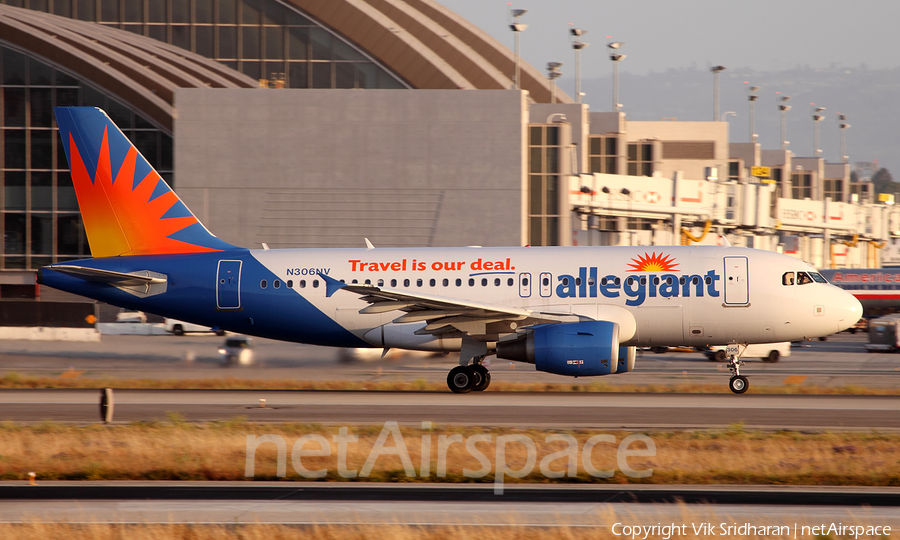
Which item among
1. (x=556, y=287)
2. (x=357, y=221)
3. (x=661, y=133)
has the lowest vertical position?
(x=556, y=287)

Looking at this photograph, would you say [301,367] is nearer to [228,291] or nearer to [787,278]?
[228,291]

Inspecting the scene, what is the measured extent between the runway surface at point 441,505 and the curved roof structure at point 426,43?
179 ft

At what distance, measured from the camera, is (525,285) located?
968 inches

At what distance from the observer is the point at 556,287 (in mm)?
24391

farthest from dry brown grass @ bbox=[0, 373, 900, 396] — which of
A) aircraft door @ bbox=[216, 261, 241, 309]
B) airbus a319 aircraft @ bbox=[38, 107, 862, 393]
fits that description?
aircraft door @ bbox=[216, 261, 241, 309]

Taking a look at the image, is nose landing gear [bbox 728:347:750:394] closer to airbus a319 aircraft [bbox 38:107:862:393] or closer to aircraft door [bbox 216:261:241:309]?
airbus a319 aircraft [bbox 38:107:862:393]

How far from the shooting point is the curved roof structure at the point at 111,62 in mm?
53688

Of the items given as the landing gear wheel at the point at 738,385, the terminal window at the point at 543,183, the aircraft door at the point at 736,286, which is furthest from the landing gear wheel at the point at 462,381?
the terminal window at the point at 543,183

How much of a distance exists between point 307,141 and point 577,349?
30.8 metres

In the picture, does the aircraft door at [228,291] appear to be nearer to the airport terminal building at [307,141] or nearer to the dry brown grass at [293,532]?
the dry brown grass at [293,532]

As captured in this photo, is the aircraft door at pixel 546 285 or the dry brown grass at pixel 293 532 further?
the aircraft door at pixel 546 285

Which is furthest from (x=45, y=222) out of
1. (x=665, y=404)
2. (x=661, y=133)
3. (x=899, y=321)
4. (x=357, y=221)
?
(x=661, y=133)

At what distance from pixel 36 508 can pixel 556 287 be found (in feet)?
50.8

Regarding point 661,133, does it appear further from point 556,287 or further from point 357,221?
point 556,287
